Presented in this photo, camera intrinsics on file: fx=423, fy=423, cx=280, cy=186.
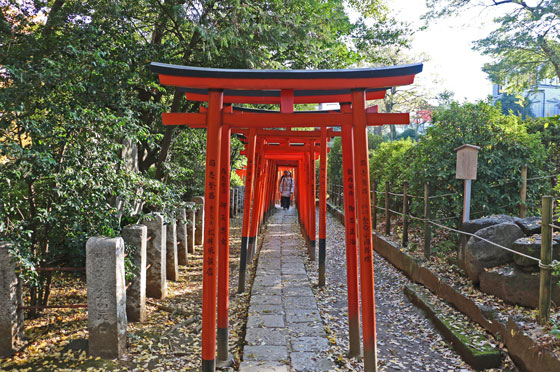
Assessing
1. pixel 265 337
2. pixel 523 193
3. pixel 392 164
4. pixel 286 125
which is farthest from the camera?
pixel 392 164

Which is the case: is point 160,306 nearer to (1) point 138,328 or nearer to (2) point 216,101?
(1) point 138,328

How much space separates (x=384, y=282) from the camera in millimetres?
6793

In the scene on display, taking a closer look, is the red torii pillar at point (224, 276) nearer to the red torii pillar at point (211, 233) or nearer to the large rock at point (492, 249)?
the red torii pillar at point (211, 233)

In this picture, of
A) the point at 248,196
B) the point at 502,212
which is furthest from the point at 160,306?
the point at 502,212

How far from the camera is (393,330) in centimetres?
486

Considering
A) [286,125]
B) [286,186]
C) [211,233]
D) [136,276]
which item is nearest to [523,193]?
[286,125]

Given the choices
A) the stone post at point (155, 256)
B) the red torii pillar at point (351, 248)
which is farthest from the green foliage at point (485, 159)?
the stone post at point (155, 256)

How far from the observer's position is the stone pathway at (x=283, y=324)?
3695mm

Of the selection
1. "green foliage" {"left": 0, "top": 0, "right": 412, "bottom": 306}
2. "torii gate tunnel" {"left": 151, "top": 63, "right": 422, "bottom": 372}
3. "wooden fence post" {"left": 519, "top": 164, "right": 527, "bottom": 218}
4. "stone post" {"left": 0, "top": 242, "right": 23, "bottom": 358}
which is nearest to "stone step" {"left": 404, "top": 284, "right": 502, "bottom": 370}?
"torii gate tunnel" {"left": 151, "top": 63, "right": 422, "bottom": 372}

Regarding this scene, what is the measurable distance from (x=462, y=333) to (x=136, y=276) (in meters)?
3.40

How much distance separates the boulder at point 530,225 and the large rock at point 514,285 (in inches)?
21.6

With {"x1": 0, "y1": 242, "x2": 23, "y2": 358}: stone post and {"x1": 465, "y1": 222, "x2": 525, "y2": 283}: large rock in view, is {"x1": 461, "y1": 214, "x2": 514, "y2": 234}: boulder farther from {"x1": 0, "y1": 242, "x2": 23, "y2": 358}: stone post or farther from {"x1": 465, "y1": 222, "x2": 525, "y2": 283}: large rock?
{"x1": 0, "y1": 242, "x2": 23, "y2": 358}: stone post

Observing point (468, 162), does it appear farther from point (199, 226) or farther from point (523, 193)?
point (199, 226)

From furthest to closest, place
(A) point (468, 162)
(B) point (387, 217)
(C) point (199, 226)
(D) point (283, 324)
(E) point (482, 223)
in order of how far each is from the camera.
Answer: (C) point (199, 226) < (B) point (387, 217) < (A) point (468, 162) < (E) point (482, 223) < (D) point (283, 324)
